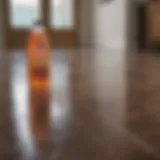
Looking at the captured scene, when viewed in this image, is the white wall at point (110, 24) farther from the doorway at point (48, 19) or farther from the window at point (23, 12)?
the window at point (23, 12)

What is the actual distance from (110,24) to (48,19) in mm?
1377

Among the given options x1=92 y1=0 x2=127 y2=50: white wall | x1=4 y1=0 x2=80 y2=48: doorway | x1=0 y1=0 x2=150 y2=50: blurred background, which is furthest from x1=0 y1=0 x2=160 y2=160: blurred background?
x1=4 y1=0 x2=80 y2=48: doorway

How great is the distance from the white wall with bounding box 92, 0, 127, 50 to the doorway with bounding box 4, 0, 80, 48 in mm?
353

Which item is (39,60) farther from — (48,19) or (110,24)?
(48,19)

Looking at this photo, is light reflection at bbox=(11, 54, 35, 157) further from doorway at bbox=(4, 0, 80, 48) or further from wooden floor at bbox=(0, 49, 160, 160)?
doorway at bbox=(4, 0, 80, 48)

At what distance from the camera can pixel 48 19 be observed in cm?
657

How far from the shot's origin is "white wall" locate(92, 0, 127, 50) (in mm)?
4836

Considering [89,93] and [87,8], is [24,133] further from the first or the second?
[87,8]

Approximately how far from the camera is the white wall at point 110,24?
15.9 ft

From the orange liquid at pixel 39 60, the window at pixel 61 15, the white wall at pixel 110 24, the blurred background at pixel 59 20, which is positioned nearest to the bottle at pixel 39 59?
the orange liquid at pixel 39 60

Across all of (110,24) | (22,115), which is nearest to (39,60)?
A: (22,115)

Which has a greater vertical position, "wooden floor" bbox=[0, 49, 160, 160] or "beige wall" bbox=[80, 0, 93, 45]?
"wooden floor" bbox=[0, 49, 160, 160]

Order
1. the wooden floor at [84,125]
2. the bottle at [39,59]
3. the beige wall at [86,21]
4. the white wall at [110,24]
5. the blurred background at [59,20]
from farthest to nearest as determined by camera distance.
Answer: the beige wall at [86,21], the blurred background at [59,20], the white wall at [110,24], the bottle at [39,59], the wooden floor at [84,125]

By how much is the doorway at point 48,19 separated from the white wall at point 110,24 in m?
0.35
